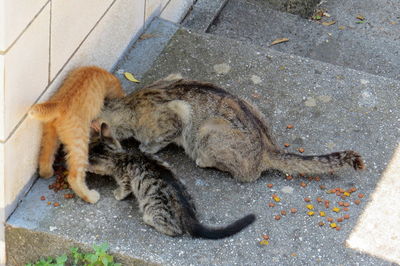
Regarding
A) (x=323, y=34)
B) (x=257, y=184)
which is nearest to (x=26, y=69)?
(x=257, y=184)

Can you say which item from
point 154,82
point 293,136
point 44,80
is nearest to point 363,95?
point 293,136

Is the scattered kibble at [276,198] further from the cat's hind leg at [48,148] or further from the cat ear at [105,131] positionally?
the cat's hind leg at [48,148]

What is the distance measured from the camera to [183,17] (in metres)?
7.19

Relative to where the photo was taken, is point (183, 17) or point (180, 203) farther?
point (183, 17)

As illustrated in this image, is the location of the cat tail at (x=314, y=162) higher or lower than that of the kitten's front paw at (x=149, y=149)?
higher

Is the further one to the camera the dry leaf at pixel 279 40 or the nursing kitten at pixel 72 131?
the dry leaf at pixel 279 40

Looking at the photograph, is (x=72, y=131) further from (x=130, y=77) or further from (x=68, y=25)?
(x=130, y=77)

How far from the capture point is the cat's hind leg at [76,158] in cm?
466

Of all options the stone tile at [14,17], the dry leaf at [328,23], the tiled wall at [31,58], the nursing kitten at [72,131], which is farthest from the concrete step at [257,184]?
the dry leaf at [328,23]

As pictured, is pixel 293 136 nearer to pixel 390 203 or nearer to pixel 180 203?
pixel 390 203

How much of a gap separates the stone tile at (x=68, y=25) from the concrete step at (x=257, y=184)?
0.80 metres

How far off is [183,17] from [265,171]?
8.44 ft

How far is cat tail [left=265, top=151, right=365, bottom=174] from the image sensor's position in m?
4.96

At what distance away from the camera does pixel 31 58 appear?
427 centimetres
